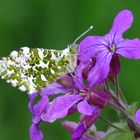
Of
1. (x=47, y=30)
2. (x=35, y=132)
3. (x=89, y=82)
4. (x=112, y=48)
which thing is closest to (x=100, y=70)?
(x=89, y=82)

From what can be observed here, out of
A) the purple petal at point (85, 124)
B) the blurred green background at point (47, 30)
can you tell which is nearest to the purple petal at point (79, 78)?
the purple petal at point (85, 124)

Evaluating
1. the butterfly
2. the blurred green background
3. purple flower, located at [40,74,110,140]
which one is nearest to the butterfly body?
the butterfly

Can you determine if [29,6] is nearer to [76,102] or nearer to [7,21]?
[7,21]

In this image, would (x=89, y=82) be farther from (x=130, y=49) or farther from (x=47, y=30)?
(x=47, y=30)

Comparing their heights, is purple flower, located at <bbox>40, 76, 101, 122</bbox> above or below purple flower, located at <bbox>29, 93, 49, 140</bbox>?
above

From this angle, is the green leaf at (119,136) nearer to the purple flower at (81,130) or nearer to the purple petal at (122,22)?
the purple flower at (81,130)

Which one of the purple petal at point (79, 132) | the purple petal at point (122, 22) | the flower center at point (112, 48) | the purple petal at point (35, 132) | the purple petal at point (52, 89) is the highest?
the purple petal at point (122, 22)

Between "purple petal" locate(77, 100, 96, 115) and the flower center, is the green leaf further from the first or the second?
the flower center
